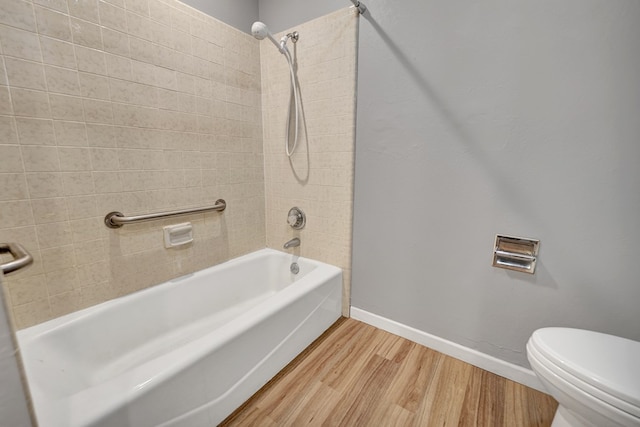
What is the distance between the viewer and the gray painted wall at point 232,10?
4.98 feet

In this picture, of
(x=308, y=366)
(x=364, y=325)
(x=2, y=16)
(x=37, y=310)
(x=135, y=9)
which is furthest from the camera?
(x=364, y=325)

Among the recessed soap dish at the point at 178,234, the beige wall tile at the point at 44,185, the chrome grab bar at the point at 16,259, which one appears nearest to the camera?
the chrome grab bar at the point at 16,259

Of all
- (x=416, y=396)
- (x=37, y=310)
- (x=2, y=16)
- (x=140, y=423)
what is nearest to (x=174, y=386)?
(x=140, y=423)

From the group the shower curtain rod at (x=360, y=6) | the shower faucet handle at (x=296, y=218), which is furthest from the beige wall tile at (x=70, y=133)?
the shower curtain rod at (x=360, y=6)

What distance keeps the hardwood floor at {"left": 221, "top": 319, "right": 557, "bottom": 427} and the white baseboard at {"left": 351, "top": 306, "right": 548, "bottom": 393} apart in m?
0.03

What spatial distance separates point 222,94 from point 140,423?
1621mm

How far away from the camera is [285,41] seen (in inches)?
61.9

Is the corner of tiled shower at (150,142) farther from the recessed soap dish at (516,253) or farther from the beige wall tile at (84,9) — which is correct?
the recessed soap dish at (516,253)

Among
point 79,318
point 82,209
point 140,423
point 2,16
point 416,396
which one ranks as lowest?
point 416,396

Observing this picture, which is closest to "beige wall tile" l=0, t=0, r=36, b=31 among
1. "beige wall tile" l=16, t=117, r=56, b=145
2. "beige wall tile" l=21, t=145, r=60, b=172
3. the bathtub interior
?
"beige wall tile" l=16, t=117, r=56, b=145

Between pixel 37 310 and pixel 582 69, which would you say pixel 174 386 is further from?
pixel 582 69

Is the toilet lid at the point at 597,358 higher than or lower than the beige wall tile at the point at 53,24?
lower

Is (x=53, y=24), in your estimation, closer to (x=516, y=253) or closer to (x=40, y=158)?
(x=40, y=158)

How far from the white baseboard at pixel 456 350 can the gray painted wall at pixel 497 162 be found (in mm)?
47
